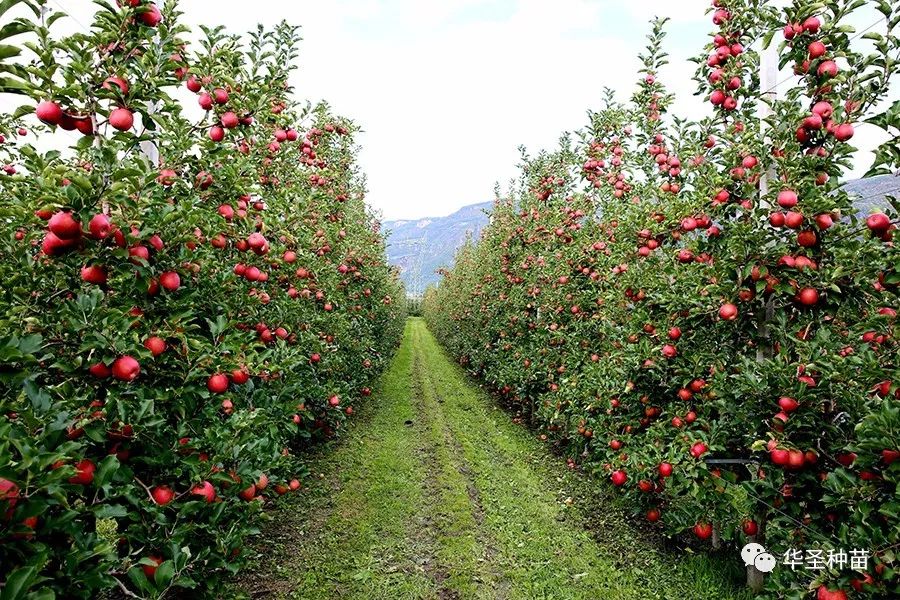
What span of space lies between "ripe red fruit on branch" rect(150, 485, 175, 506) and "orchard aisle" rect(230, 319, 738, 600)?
2731 mm

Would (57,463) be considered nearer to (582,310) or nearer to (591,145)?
(582,310)

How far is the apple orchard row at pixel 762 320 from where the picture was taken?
3.03 m

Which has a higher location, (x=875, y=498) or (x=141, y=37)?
(x=141, y=37)

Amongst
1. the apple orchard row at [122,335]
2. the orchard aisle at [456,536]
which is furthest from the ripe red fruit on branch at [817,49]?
the orchard aisle at [456,536]

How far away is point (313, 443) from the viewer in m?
8.78

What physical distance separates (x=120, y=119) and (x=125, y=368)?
1.21m

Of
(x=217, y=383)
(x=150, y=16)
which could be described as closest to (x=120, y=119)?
(x=150, y=16)

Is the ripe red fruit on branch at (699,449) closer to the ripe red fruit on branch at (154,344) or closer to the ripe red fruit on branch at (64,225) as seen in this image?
the ripe red fruit on branch at (154,344)

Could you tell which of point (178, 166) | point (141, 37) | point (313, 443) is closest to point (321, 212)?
point (313, 443)

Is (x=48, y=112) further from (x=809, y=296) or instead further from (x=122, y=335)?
(x=809, y=296)

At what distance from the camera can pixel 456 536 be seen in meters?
5.77

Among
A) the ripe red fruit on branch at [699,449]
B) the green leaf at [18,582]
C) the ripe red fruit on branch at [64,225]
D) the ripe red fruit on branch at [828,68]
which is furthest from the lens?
the ripe red fruit on branch at [699,449]

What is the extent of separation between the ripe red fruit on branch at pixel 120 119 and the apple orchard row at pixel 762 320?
3903 mm

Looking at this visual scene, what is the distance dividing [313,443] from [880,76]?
843 centimetres
